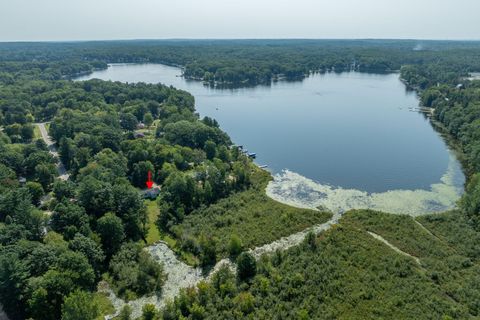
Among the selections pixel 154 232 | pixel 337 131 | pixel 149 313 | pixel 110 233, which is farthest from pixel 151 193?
pixel 337 131

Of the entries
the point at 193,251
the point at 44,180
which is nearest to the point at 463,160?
the point at 193,251

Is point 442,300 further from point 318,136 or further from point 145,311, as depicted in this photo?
point 318,136

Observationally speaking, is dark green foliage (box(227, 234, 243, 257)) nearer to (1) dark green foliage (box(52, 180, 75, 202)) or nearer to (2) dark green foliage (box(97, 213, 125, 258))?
(2) dark green foliage (box(97, 213, 125, 258))

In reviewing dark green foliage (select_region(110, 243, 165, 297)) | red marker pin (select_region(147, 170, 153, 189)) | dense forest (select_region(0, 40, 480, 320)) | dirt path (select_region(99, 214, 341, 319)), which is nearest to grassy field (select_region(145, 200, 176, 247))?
dense forest (select_region(0, 40, 480, 320))

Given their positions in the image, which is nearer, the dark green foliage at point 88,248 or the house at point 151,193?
the dark green foliage at point 88,248

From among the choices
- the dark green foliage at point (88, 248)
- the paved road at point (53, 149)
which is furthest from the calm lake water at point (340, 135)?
the paved road at point (53, 149)

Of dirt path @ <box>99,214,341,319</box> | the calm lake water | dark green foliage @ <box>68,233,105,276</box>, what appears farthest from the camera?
the calm lake water

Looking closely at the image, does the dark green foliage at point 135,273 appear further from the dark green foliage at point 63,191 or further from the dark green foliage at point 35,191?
the dark green foliage at point 35,191
